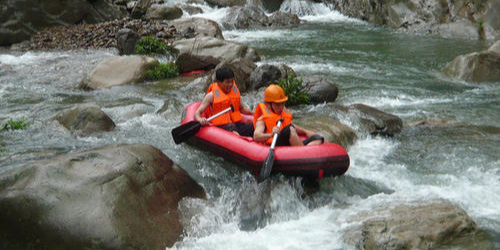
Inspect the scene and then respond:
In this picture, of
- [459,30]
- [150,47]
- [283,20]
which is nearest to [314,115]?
[150,47]

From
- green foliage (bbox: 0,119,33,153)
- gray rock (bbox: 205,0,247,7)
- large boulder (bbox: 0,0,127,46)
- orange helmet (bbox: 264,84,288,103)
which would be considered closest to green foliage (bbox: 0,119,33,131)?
green foliage (bbox: 0,119,33,153)

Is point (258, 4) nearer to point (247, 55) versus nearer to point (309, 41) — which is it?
point (309, 41)

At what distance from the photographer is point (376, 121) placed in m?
7.71

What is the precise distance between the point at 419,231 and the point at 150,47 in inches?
393

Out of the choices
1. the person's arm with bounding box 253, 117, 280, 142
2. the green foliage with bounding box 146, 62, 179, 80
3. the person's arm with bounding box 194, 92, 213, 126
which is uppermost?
the person's arm with bounding box 253, 117, 280, 142

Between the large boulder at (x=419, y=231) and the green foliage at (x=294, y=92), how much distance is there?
13.0 ft

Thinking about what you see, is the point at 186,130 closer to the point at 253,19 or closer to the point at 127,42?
the point at 127,42

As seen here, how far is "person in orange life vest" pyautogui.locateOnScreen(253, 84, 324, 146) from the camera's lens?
226 inches

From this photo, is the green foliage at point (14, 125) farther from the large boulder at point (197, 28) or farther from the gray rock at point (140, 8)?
the gray rock at point (140, 8)

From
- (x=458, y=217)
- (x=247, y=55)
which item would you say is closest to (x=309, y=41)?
(x=247, y=55)

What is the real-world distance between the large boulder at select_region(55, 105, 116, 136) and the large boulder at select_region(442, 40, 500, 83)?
758cm

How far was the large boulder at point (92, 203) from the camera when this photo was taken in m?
4.22

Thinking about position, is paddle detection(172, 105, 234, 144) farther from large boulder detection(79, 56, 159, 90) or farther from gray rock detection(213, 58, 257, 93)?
large boulder detection(79, 56, 159, 90)

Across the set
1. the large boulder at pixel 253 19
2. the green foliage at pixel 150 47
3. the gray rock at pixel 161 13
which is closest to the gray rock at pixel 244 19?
the large boulder at pixel 253 19
